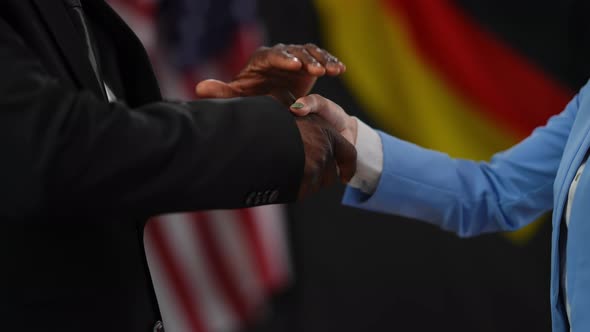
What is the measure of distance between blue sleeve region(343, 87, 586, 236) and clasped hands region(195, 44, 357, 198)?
99 millimetres

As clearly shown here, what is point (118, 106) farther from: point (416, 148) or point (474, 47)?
point (474, 47)

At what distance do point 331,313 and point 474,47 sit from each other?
0.94 metres

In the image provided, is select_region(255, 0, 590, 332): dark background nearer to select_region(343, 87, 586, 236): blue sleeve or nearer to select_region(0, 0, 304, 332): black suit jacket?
select_region(343, 87, 586, 236): blue sleeve

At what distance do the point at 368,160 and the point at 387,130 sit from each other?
3.23 ft

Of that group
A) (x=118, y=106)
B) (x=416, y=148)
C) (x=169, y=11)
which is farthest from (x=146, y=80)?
(x=169, y=11)

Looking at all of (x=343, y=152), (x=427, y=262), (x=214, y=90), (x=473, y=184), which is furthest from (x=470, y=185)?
(x=427, y=262)

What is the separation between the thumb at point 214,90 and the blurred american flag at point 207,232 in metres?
0.94

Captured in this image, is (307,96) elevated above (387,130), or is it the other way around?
(307,96)

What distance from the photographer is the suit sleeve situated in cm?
67

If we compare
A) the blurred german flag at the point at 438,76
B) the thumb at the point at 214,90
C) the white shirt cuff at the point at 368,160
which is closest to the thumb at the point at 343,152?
the white shirt cuff at the point at 368,160

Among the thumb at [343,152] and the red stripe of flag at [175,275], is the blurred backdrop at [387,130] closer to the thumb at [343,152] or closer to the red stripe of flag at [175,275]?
the red stripe of flag at [175,275]

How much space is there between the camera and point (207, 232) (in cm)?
212

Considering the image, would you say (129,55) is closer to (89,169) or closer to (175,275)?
(89,169)

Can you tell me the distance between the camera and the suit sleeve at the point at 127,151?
26.3 inches
